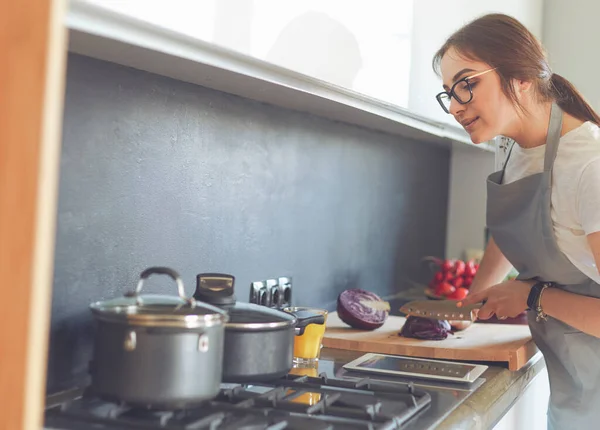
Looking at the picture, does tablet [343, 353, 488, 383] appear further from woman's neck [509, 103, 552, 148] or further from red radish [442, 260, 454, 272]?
red radish [442, 260, 454, 272]

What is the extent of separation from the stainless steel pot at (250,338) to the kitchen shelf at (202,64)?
0.31 meters

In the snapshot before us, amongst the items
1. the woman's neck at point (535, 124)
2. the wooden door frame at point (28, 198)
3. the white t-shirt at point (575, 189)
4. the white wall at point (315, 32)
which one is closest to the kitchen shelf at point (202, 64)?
the white wall at point (315, 32)

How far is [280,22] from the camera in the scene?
1107 millimetres

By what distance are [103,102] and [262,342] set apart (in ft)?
1.44

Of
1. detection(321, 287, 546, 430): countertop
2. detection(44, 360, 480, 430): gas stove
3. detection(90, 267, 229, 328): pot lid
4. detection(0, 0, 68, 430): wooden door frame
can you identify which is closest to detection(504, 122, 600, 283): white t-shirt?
detection(321, 287, 546, 430): countertop

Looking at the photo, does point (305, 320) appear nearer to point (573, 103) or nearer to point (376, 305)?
point (376, 305)

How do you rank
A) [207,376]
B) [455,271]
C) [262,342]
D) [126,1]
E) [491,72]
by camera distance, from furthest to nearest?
[455,271]
[491,72]
[262,342]
[207,376]
[126,1]

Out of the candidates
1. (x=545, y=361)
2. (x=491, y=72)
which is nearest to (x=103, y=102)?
(x=491, y=72)

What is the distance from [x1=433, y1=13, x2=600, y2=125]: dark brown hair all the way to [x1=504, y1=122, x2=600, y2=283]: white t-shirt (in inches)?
2.9

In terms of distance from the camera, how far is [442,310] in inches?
62.2

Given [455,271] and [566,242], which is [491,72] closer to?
[566,242]

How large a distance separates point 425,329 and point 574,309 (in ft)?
0.99

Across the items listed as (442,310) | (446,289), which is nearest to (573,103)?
(442,310)

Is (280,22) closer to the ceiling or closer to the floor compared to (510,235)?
closer to the ceiling
